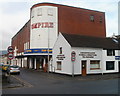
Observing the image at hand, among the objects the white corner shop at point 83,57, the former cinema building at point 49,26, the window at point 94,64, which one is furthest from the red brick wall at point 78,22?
the window at point 94,64

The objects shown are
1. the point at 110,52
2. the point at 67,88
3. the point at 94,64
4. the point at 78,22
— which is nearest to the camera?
the point at 67,88

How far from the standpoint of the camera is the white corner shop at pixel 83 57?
2108cm

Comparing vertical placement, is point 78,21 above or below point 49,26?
above

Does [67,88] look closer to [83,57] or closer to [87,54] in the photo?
[83,57]

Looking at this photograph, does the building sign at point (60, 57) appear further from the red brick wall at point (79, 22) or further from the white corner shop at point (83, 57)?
the red brick wall at point (79, 22)

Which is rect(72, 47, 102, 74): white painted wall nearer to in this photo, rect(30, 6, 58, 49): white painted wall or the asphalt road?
the asphalt road

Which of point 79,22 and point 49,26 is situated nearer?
point 49,26

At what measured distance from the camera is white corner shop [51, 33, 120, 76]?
21.1 meters

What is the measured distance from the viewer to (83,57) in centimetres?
2159

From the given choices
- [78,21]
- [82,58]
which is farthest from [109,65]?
[78,21]

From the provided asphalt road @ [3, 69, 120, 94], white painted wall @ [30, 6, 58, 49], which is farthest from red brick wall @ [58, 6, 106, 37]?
asphalt road @ [3, 69, 120, 94]

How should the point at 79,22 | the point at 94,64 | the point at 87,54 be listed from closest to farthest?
1. the point at 87,54
2. the point at 94,64
3. the point at 79,22

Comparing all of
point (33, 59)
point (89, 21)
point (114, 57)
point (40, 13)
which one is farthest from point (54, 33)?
point (114, 57)

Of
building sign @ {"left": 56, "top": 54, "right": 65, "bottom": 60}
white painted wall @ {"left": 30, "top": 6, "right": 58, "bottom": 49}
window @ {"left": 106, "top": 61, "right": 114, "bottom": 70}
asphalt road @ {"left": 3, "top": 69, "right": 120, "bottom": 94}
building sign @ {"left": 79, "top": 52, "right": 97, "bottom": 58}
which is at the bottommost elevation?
asphalt road @ {"left": 3, "top": 69, "right": 120, "bottom": 94}
